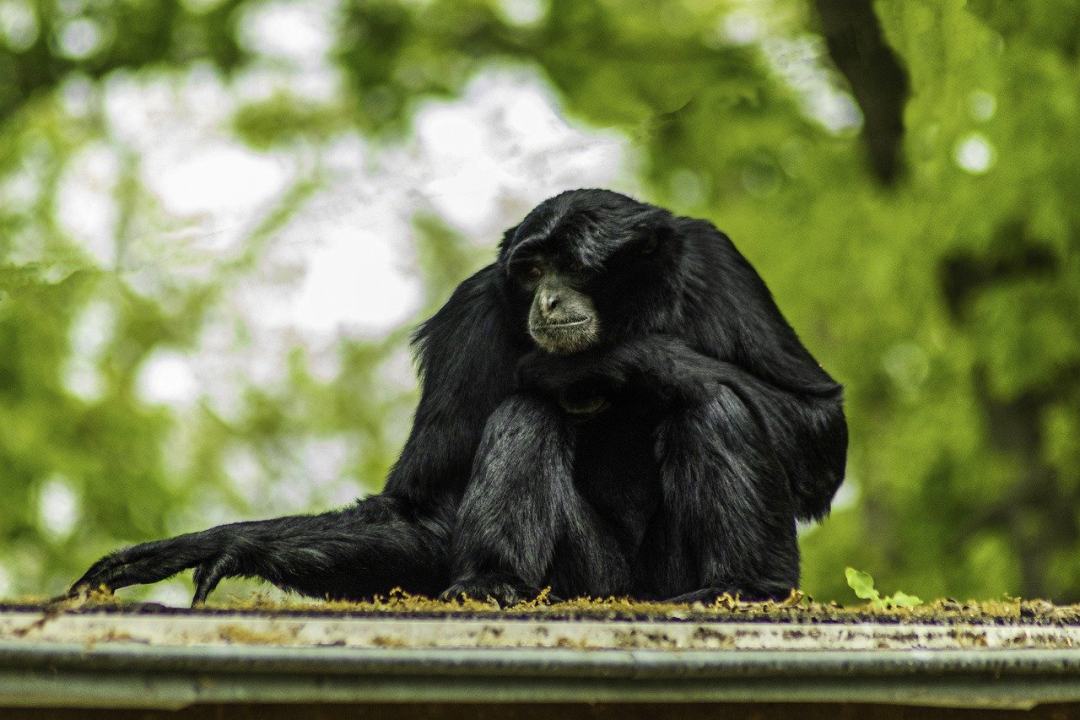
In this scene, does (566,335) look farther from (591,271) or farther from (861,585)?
(861,585)

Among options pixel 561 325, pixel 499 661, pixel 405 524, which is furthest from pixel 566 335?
pixel 499 661

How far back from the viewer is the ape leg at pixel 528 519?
411 centimetres

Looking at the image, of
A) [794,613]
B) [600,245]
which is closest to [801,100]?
[600,245]

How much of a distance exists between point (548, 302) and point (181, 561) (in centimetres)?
149

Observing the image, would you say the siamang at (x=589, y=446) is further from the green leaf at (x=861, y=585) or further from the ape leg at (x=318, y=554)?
the green leaf at (x=861, y=585)

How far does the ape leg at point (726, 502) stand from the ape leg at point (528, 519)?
0.28 meters

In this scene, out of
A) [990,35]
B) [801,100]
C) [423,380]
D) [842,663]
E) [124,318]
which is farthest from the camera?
[124,318]

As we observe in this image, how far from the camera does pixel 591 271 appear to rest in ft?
15.3

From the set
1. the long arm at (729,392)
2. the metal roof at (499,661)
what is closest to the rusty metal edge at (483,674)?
the metal roof at (499,661)

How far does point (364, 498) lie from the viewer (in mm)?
4582

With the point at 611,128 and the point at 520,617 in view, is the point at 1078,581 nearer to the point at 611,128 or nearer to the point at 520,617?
the point at 611,128

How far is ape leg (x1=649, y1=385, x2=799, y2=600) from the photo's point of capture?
13.1 ft

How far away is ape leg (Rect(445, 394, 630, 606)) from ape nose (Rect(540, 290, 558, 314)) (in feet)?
1.27

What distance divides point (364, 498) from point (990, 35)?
6588 mm
